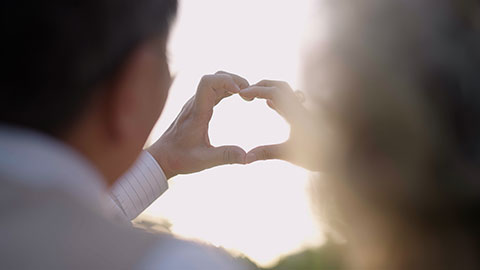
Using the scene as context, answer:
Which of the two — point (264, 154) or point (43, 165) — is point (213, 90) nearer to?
point (264, 154)

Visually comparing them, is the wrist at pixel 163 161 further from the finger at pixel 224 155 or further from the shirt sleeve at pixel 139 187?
the finger at pixel 224 155

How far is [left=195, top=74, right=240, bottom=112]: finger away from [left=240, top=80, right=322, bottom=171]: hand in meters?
0.20

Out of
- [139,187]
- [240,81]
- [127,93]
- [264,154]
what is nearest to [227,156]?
[264,154]

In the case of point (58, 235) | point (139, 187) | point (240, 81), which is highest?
point (240, 81)

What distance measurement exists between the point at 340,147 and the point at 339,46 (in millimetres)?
285

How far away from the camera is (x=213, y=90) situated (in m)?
3.16

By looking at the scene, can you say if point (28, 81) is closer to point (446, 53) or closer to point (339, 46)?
point (339, 46)

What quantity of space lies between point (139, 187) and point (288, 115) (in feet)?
2.67

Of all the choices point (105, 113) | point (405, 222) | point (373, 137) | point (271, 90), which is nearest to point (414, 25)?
point (373, 137)

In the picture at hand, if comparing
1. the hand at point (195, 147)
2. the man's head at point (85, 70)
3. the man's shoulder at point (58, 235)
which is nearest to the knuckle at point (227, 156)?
the hand at point (195, 147)

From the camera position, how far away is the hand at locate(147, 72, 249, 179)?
3195mm

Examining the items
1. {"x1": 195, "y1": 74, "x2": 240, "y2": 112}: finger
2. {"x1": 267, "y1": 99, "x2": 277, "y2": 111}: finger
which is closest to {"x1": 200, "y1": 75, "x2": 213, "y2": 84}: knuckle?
{"x1": 195, "y1": 74, "x2": 240, "y2": 112}: finger

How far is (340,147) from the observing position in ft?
5.62

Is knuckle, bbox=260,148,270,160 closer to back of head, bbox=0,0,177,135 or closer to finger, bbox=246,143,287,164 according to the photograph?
finger, bbox=246,143,287,164
